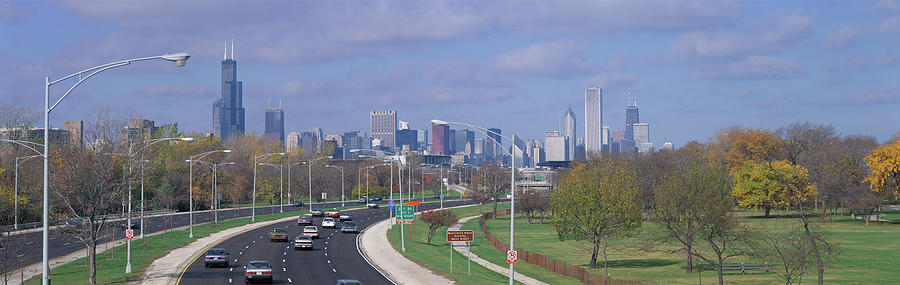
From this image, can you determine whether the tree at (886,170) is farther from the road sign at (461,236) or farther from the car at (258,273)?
the car at (258,273)

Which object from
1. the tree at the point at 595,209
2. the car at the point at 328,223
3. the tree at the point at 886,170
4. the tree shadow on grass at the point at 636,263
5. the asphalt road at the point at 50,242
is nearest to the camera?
the asphalt road at the point at 50,242

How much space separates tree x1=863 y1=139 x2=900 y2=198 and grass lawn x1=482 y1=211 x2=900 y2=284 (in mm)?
6069

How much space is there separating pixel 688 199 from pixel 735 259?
648 inches

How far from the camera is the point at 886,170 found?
9894 centimetres

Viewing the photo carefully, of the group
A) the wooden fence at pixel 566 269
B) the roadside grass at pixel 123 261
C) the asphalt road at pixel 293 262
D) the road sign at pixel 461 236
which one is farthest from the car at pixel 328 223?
the road sign at pixel 461 236

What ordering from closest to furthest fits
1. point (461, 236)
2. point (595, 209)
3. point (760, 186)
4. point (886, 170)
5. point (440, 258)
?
1. point (461, 236)
2. point (595, 209)
3. point (440, 258)
4. point (886, 170)
5. point (760, 186)

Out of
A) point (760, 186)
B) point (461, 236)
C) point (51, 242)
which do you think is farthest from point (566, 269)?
point (760, 186)

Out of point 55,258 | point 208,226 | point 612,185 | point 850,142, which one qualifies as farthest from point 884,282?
point 850,142

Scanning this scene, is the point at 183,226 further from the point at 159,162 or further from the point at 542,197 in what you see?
the point at 542,197

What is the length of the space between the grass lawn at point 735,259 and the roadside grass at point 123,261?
Result: 25261 millimetres

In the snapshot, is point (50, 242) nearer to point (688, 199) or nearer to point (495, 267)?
point (495, 267)

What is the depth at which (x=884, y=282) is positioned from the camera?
153ft

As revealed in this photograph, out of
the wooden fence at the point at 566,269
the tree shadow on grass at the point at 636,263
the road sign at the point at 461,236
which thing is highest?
the road sign at the point at 461,236

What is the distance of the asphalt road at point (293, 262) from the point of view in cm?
4344
